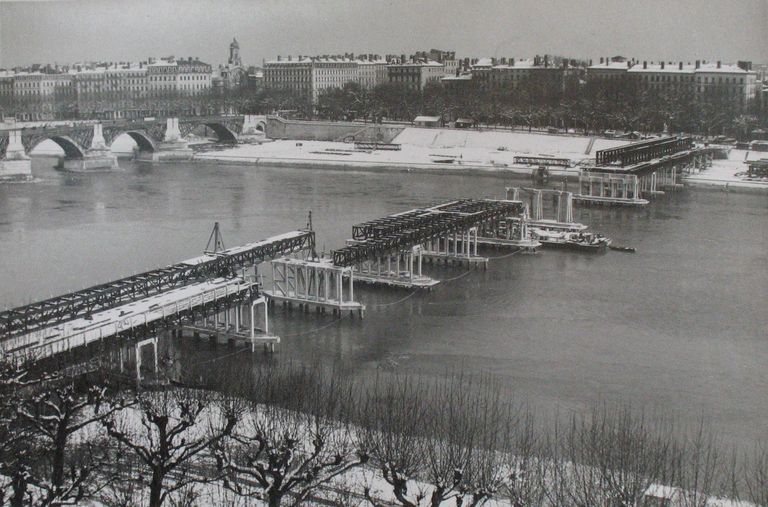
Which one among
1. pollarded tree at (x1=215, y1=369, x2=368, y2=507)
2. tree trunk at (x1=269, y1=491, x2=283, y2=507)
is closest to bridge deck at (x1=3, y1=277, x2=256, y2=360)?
pollarded tree at (x1=215, y1=369, x2=368, y2=507)

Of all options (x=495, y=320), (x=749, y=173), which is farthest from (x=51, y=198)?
(x=749, y=173)

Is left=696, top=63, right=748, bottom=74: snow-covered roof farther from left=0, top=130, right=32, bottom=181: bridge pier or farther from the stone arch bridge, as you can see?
left=0, top=130, right=32, bottom=181: bridge pier

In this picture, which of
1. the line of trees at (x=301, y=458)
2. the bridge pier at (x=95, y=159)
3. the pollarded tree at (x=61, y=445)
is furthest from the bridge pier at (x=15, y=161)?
the pollarded tree at (x=61, y=445)

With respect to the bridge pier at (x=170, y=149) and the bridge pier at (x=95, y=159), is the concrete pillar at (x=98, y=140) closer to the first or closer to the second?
the bridge pier at (x=95, y=159)

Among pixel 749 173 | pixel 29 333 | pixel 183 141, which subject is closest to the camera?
pixel 29 333

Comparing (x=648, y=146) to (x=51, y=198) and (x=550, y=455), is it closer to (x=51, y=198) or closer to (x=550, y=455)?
(x=51, y=198)

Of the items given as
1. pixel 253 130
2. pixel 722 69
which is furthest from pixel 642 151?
pixel 253 130
